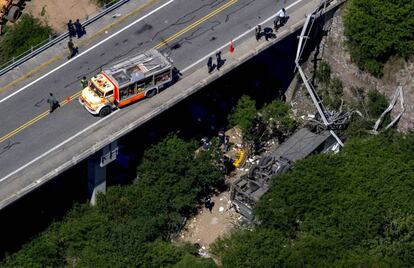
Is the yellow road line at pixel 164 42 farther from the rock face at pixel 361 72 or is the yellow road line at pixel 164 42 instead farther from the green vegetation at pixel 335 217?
the green vegetation at pixel 335 217

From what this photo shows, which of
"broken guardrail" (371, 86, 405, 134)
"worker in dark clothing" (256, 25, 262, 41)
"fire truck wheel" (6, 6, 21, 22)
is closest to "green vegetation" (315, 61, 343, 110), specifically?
"broken guardrail" (371, 86, 405, 134)

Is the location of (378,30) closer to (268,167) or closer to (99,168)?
(268,167)

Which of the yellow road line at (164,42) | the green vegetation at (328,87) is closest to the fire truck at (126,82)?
the yellow road line at (164,42)

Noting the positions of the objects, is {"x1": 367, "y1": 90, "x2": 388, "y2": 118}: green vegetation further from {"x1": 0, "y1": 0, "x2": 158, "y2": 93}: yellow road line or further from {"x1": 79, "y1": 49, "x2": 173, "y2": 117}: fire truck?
{"x1": 0, "y1": 0, "x2": 158, "y2": 93}: yellow road line

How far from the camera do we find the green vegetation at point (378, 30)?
6231 cm

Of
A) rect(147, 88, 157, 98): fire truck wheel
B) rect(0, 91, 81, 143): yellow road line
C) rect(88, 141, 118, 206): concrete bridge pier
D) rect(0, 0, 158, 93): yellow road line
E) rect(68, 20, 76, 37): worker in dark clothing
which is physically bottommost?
rect(88, 141, 118, 206): concrete bridge pier

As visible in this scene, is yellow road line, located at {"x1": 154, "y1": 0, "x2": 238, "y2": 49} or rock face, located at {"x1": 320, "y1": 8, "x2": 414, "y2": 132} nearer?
yellow road line, located at {"x1": 154, "y1": 0, "x2": 238, "y2": 49}

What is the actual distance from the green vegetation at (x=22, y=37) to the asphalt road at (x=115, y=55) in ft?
36.0

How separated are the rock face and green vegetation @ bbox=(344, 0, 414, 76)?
0.76 m

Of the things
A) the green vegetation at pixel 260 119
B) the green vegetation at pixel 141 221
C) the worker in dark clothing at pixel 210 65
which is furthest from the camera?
the green vegetation at pixel 260 119

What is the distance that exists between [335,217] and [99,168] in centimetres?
1648

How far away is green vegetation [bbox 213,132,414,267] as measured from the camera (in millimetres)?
52656

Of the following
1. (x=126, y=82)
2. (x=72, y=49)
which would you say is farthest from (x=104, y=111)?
(x=72, y=49)

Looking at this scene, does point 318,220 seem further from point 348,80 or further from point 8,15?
point 8,15
